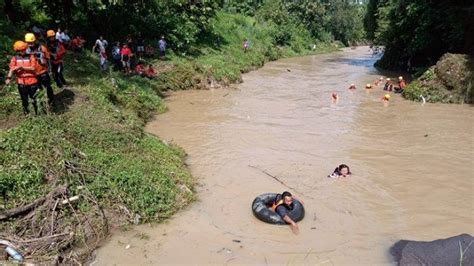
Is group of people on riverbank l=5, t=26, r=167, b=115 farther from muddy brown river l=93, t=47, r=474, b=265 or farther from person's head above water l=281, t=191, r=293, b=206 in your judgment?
person's head above water l=281, t=191, r=293, b=206

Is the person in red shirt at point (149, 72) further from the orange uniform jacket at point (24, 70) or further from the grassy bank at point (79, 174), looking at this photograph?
the orange uniform jacket at point (24, 70)

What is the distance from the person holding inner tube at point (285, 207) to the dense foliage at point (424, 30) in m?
15.8

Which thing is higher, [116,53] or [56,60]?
[56,60]

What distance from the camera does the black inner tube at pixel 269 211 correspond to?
28.0 feet

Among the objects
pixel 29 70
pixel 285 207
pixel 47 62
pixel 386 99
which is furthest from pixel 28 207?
pixel 386 99

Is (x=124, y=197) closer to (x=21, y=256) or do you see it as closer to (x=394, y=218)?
(x=21, y=256)

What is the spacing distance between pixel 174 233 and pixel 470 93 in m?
15.4

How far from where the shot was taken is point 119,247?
24.8 ft

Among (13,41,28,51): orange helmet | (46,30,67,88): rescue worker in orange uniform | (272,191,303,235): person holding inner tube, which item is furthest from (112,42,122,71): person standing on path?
(272,191,303,235): person holding inner tube

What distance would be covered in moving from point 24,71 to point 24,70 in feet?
0.10

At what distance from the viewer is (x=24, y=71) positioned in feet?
31.9

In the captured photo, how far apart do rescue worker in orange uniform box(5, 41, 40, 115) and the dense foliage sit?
17927mm

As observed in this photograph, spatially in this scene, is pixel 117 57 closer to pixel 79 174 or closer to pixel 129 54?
pixel 129 54

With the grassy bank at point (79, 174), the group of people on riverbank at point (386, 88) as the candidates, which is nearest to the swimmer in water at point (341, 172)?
the grassy bank at point (79, 174)
